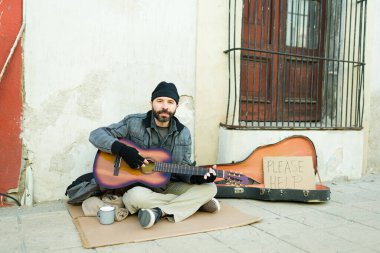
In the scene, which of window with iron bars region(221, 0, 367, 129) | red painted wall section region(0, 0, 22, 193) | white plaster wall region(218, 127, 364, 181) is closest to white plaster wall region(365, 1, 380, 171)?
window with iron bars region(221, 0, 367, 129)

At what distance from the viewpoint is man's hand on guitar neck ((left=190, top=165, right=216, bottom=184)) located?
2.80 metres

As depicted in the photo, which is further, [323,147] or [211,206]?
[323,147]

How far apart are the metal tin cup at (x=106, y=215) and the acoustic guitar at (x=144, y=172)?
18 centimetres

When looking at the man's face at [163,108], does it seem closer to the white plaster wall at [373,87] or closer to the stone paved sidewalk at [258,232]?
the stone paved sidewalk at [258,232]

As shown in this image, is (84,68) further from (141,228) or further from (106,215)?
(141,228)

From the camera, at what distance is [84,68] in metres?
3.39

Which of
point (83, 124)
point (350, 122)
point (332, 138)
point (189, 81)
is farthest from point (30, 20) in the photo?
point (350, 122)

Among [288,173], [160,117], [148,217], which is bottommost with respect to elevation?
[148,217]

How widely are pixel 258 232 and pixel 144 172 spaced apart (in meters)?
0.99

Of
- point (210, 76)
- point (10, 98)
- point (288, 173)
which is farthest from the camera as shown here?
point (210, 76)

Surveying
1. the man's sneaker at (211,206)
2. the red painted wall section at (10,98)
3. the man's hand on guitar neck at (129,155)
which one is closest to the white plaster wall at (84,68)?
the red painted wall section at (10,98)

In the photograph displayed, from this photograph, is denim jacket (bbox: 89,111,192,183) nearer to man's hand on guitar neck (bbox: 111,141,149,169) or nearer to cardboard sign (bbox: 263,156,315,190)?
man's hand on guitar neck (bbox: 111,141,149,169)

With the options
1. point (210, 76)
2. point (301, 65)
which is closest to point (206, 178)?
point (210, 76)

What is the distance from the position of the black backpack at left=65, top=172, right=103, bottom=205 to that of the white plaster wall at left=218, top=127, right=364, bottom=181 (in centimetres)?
148
